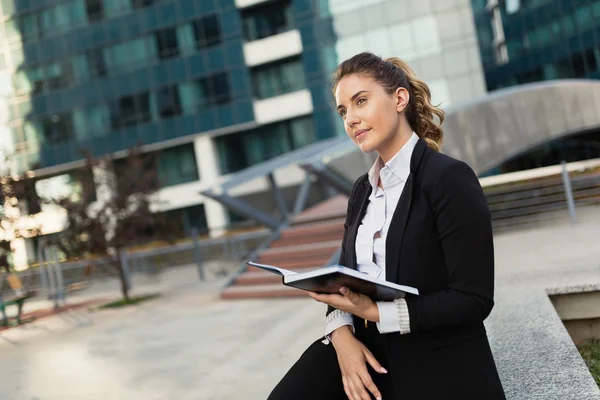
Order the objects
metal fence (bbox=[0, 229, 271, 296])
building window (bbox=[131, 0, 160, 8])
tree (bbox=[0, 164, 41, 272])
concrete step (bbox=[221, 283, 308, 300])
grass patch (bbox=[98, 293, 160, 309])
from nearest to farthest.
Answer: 1. concrete step (bbox=[221, 283, 308, 300])
2. grass patch (bbox=[98, 293, 160, 309])
3. tree (bbox=[0, 164, 41, 272])
4. metal fence (bbox=[0, 229, 271, 296])
5. building window (bbox=[131, 0, 160, 8])

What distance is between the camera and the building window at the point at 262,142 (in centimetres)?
3089

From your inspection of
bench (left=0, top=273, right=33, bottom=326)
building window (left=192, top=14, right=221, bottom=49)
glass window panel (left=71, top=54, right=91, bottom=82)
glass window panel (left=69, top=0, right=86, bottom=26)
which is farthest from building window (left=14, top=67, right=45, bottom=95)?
bench (left=0, top=273, right=33, bottom=326)

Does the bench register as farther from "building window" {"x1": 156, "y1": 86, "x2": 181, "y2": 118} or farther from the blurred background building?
"building window" {"x1": 156, "y1": 86, "x2": 181, "y2": 118}

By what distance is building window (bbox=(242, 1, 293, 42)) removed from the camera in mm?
31141

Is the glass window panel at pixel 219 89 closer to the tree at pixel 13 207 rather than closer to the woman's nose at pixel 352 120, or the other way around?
the tree at pixel 13 207

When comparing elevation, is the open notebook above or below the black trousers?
above

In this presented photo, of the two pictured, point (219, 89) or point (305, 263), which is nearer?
point (305, 263)

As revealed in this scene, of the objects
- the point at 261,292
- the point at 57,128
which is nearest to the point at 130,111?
the point at 57,128

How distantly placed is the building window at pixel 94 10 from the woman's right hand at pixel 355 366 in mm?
35000

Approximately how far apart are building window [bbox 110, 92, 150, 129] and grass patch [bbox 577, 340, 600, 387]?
3066 cm

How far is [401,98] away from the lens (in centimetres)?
193

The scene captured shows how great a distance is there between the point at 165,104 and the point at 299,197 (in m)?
21.1

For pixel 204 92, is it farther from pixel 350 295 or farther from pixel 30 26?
pixel 350 295

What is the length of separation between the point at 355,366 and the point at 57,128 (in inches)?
1404
